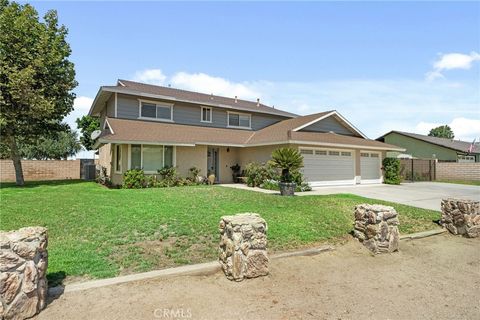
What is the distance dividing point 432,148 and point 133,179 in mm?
33306

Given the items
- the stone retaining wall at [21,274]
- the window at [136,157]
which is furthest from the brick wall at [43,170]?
the stone retaining wall at [21,274]

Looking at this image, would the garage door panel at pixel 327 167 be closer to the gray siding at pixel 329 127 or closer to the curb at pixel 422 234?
the gray siding at pixel 329 127

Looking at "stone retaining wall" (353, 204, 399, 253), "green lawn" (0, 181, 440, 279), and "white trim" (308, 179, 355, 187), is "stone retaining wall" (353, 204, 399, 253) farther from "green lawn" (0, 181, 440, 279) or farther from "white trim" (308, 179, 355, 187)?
"white trim" (308, 179, 355, 187)

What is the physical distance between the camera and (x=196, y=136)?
58.1ft

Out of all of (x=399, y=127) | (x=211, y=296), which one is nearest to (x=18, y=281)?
(x=211, y=296)

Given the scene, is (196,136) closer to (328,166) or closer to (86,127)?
(328,166)

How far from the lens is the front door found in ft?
62.2

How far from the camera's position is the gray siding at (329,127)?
19256 millimetres

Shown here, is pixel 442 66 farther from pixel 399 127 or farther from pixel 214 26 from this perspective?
pixel 399 127

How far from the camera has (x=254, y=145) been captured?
57.7 feet

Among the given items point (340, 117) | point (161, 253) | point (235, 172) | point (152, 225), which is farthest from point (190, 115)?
point (161, 253)

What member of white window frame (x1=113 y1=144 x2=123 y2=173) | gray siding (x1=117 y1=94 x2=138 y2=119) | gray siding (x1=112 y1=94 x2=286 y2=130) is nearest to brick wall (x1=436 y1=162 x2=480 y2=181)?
gray siding (x1=112 y1=94 x2=286 y2=130)

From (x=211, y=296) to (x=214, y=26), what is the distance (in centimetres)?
980

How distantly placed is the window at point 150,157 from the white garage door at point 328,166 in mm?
7777
